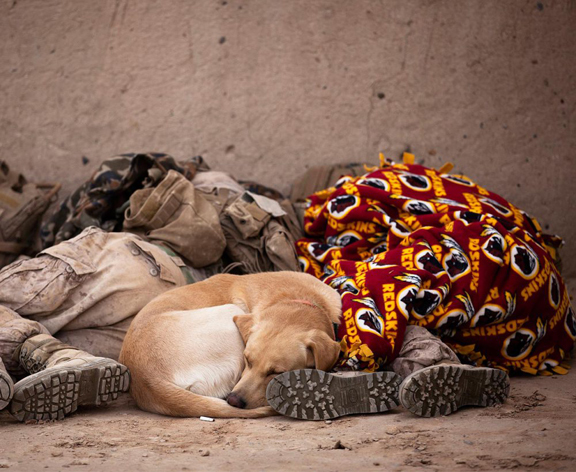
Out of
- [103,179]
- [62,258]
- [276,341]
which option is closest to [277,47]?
[103,179]

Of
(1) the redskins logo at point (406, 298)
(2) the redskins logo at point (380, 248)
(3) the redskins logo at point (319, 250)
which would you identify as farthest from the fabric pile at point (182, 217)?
(1) the redskins logo at point (406, 298)

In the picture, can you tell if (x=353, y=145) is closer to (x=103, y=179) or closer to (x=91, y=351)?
(x=103, y=179)

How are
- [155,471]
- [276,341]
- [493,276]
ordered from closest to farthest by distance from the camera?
[155,471]
[276,341]
[493,276]

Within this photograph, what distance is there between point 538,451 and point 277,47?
4.17m

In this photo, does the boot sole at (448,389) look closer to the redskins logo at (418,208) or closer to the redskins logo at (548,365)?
the redskins logo at (548,365)

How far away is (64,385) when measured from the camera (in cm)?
277

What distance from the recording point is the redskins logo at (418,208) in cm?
408

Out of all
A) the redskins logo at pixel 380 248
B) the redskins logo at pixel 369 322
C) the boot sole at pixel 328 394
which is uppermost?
the redskins logo at pixel 380 248

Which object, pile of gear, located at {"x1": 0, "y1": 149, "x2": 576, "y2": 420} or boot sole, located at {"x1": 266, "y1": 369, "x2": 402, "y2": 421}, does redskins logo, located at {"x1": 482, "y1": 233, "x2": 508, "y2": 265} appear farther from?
boot sole, located at {"x1": 266, "y1": 369, "x2": 402, "y2": 421}

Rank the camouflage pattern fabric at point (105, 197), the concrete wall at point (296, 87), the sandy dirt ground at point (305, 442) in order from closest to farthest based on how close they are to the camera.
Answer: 1. the sandy dirt ground at point (305, 442)
2. the camouflage pattern fabric at point (105, 197)
3. the concrete wall at point (296, 87)

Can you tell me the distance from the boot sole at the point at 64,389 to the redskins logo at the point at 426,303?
1.47 metres

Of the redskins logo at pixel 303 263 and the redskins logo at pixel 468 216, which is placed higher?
the redskins logo at pixel 468 216

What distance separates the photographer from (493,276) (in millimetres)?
3600

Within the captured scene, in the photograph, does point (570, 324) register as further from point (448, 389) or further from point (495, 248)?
point (448, 389)
